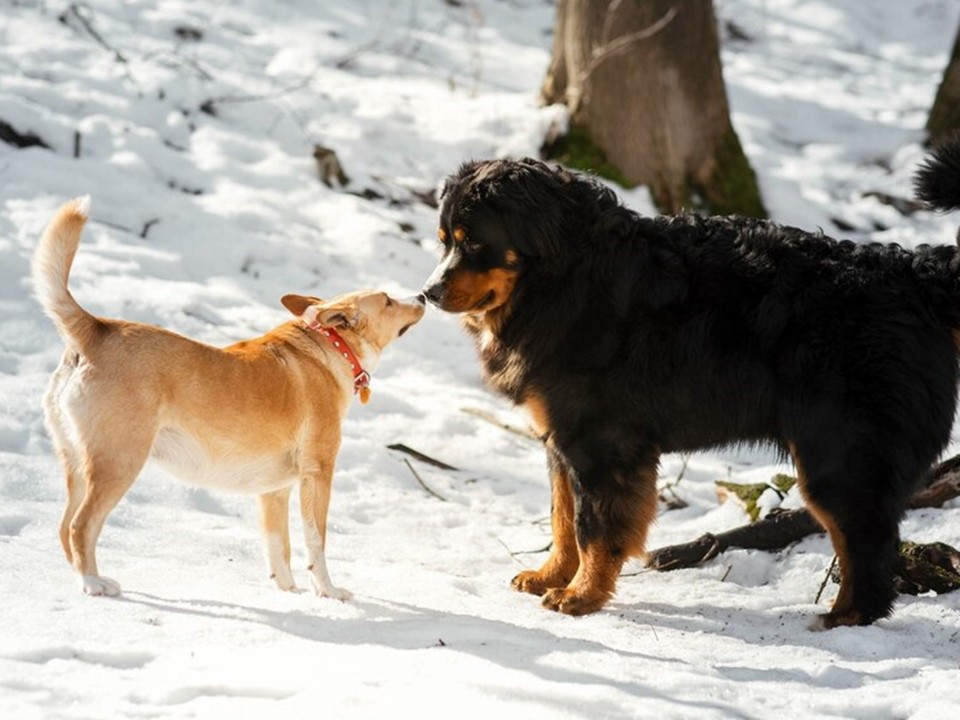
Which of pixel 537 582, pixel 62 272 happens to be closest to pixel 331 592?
pixel 537 582

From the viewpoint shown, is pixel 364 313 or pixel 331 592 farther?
→ pixel 364 313

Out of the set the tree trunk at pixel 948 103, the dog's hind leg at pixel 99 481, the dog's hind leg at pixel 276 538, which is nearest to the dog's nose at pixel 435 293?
the dog's hind leg at pixel 276 538

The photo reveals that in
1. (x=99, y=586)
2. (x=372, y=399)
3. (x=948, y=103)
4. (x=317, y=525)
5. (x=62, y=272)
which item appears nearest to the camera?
(x=99, y=586)

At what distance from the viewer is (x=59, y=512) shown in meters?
5.02

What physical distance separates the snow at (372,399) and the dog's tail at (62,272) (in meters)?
0.90

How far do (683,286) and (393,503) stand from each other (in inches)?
82.0

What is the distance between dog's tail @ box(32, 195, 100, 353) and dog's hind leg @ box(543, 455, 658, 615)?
82.9 inches

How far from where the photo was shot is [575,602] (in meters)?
4.86

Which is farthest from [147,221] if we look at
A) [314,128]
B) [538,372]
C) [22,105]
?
[538,372]

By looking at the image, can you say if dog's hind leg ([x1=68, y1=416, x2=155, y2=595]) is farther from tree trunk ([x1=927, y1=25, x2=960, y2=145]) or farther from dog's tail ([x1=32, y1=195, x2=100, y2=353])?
tree trunk ([x1=927, y1=25, x2=960, y2=145])

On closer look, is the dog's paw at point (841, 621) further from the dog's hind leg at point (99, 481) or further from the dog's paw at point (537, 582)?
the dog's hind leg at point (99, 481)

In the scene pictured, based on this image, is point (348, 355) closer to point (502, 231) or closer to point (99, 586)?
point (502, 231)

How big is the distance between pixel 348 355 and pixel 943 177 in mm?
2627

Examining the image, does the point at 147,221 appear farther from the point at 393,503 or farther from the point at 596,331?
the point at 596,331
